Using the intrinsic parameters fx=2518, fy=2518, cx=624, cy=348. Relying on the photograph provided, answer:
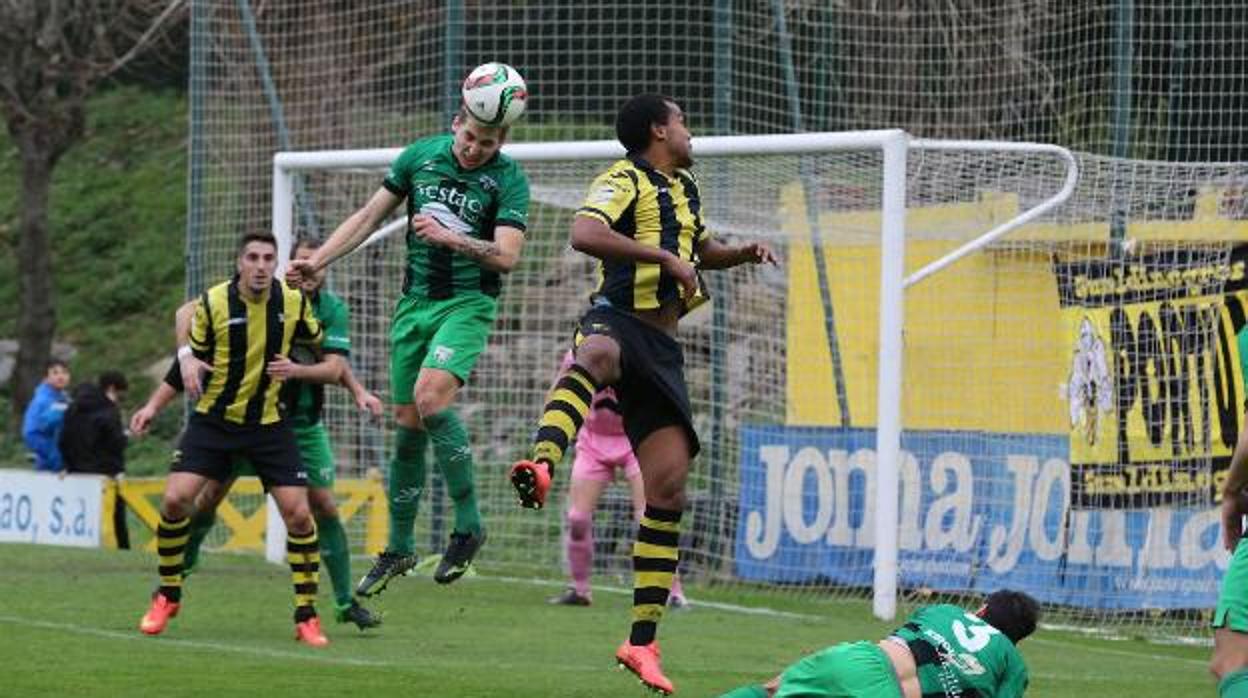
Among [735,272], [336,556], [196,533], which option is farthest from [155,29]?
[336,556]

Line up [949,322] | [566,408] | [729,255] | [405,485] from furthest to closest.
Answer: [949,322], [405,485], [729,255], [566,408]

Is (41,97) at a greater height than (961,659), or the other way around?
(41,97)

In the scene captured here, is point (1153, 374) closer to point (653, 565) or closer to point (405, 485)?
point (405, 485)

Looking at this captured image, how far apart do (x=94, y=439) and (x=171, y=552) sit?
12.2 metres

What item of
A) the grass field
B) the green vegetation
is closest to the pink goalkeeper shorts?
the grass field

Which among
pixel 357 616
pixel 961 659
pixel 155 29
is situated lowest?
pixel 357 616

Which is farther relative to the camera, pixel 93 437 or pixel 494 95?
pixel 93 437

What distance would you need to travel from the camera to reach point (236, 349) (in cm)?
1455

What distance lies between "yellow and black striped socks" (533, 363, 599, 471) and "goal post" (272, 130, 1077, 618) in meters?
6.49

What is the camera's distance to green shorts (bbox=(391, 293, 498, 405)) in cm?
1284

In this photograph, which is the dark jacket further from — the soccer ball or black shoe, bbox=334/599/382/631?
the soccer ball

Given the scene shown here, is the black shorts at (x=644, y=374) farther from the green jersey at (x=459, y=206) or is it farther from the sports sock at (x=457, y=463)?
the green jersey at (x=459, y=206)

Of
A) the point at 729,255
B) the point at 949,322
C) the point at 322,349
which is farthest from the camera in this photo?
the point at 949,322

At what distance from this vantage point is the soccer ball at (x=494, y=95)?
12578mm
